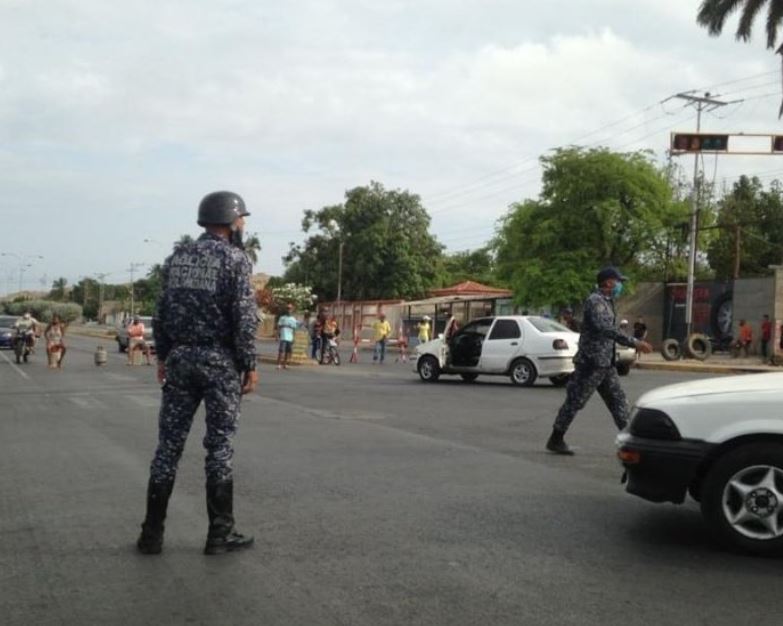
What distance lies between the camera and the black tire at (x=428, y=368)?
20.1m

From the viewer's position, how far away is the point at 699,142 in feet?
119

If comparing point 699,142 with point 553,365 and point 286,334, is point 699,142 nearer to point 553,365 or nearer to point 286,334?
point 286,334

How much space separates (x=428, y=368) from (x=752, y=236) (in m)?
40.5

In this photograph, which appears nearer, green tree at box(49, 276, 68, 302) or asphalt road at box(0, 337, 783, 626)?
asphalt road at box(0, 337, 783, 626)

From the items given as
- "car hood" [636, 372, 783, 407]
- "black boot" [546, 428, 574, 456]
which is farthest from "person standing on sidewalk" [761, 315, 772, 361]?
"car hood" [636, 372, 783, 407]

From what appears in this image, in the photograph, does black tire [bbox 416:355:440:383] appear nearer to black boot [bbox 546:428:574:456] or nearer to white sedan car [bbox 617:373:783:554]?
black boot [bbox 546:428:574:456]

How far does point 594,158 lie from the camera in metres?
38.8

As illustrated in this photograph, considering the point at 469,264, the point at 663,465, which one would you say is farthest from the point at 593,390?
the point at 469,264

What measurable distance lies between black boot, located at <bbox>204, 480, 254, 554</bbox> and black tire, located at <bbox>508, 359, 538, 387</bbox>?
1411 centimetres

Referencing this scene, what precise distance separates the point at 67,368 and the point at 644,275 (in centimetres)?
2745

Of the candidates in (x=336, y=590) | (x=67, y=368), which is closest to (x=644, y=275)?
(x=67, y=368)

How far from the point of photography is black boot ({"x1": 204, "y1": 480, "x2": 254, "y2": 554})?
4.76m

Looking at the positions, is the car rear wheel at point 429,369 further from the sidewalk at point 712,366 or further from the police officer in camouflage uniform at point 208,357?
the police officer in camouflage uniform at point 208,357

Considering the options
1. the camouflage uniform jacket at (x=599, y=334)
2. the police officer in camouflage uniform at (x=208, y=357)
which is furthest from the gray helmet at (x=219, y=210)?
the camouflage uniform jacket at (x=599, y=334)
